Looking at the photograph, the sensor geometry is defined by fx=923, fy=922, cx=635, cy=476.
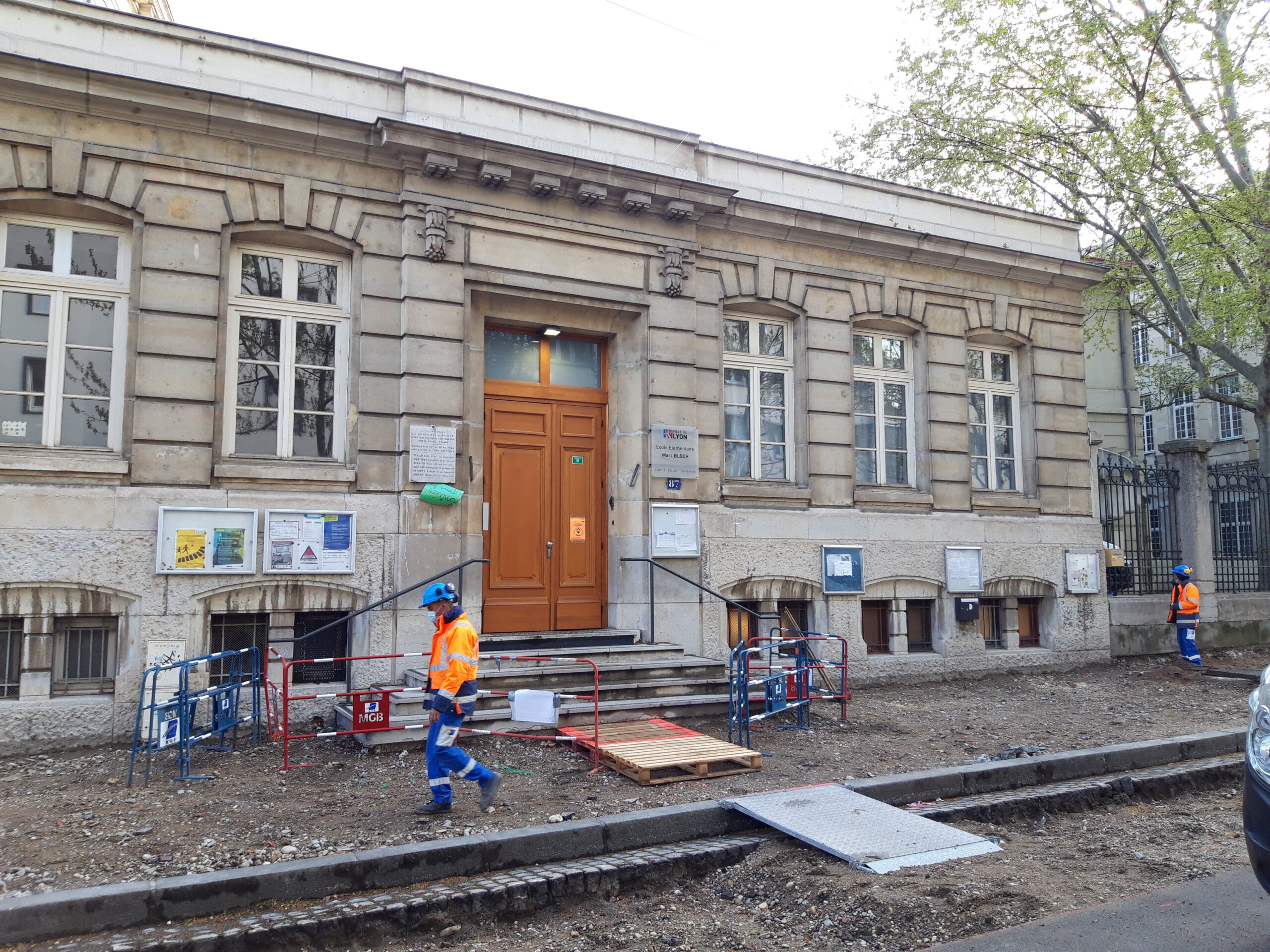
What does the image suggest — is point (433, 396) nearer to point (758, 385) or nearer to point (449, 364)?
point (449, 364)

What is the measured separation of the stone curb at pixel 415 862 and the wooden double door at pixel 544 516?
5.03 m

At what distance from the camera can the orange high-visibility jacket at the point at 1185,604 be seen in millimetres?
15320

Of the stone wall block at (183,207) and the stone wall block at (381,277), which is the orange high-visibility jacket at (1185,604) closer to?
the stone wall block at (381,277)

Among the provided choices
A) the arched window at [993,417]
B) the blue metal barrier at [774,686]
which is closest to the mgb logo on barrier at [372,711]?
the blue metal barrier at [774,686]

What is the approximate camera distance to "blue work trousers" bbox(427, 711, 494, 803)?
6.83 metres

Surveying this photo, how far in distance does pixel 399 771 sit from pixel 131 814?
2.12m

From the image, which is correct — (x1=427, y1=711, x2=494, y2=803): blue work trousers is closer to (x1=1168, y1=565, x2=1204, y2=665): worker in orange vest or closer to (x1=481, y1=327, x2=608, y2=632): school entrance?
(x1=481, y1=327, x2=608, y2=632): school entrance

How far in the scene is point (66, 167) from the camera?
374 inches

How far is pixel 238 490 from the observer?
9945mm

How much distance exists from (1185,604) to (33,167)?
17.2 m

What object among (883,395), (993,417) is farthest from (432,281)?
(993,417)

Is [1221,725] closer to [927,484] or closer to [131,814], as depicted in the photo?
[927,484]

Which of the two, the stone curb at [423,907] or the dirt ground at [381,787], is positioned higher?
the dirt ground at [381,787]

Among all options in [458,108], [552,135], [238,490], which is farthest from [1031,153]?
[238,490]
